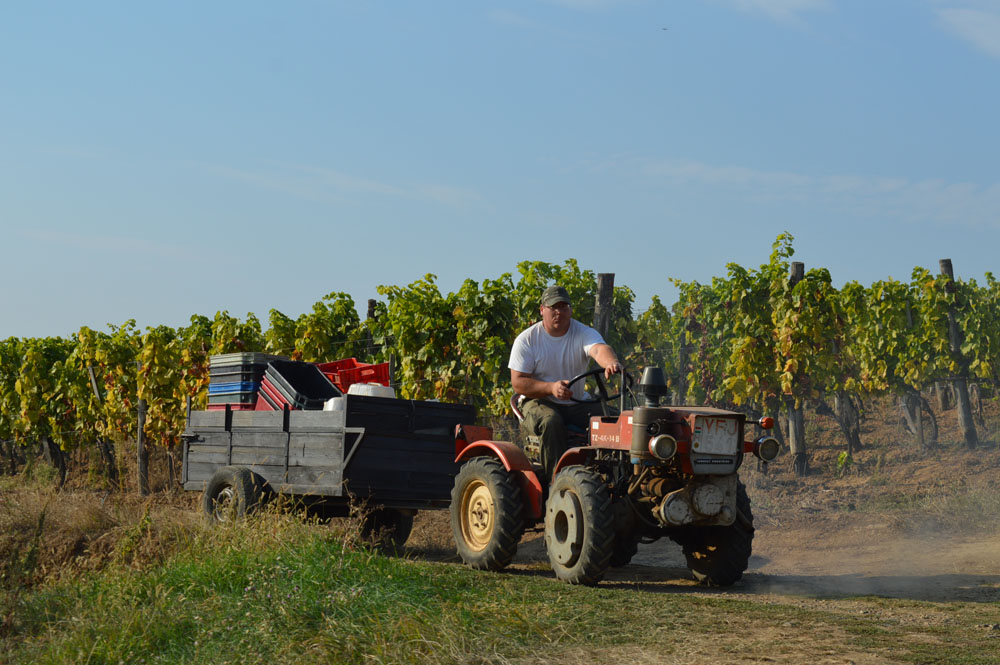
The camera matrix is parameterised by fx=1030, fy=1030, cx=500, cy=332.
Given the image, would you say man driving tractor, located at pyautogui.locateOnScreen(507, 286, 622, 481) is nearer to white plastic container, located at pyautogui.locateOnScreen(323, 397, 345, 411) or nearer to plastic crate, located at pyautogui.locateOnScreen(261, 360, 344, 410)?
white plastic container, located at pyautogui.locateOnScreen(323, 397, 345, 411)

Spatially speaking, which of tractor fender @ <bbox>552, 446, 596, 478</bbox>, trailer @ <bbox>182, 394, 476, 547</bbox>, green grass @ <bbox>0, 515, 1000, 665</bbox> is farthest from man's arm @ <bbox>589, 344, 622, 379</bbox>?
trailer @ <bbox>182, 394, 476, 547</bbox>

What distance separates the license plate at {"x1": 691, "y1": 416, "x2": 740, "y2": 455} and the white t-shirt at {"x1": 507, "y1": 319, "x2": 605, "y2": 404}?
3.73 ft

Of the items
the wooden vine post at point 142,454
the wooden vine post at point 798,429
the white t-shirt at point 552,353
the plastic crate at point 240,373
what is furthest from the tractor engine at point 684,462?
the wooden vine post at point 142,454

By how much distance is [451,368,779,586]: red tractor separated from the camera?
631cm

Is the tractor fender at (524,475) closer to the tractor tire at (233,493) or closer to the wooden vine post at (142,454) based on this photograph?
the tractor tire at (233,493)

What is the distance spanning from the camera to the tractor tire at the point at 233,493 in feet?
28.7

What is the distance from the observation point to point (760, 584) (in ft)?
23.4

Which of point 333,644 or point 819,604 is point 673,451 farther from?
point 333,644

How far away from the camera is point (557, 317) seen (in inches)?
287

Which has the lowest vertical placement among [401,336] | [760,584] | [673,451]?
[760,584]

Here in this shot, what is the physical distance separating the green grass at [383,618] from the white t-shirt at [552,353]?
1.43 meters

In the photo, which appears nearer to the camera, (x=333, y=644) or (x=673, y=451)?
(x=333, y=644)

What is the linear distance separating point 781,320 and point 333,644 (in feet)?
36.3

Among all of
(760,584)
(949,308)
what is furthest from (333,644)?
(949,308)
